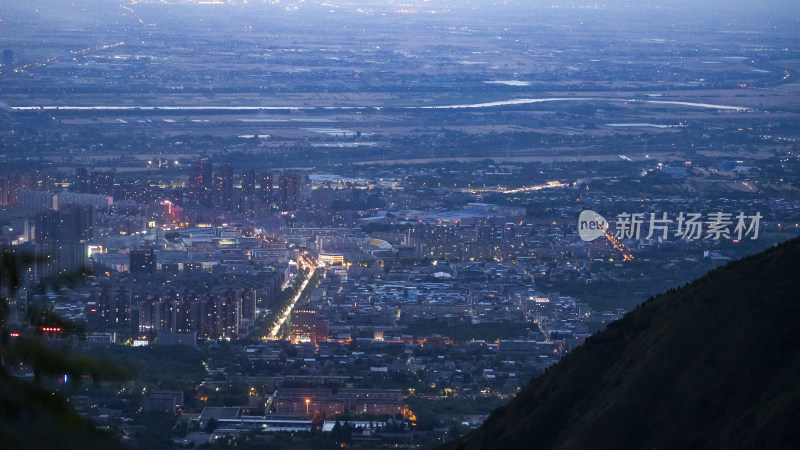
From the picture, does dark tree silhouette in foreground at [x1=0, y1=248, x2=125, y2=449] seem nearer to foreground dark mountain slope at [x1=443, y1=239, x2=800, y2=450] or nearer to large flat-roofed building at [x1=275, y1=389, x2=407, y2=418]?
foreground dark mountain slope at [x1=443, y1=239, x2=800, y2=450]

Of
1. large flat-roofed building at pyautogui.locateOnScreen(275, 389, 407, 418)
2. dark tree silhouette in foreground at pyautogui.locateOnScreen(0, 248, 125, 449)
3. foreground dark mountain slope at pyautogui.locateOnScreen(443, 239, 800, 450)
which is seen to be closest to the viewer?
dark tree silhouette in foreground at pyautogui.locateOnScreen(0, 248, 125, 449)

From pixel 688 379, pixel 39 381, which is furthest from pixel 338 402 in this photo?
pixel 39 381

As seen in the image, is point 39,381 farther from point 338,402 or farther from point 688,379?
point 338,402

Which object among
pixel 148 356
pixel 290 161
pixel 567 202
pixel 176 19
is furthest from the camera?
pixel 176 19

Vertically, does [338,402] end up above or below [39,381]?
below

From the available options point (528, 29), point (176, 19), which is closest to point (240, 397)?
point (176, 19)

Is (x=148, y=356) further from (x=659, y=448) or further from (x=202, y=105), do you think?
(x=202, y=105)

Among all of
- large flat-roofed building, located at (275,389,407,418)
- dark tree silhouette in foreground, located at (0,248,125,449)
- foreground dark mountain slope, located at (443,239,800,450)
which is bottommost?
large flat-roofed building, located at (275,389,407,418)

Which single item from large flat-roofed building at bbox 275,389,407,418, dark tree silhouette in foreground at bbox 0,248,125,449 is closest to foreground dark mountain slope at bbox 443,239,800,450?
large flat-roofed building at bbox 275,389,407,418
